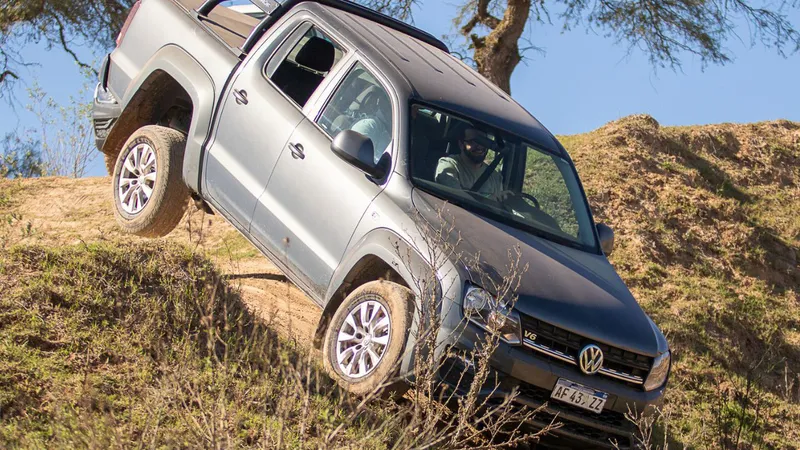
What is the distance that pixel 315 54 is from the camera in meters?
6.28

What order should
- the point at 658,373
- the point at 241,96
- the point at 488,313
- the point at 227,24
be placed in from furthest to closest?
the point at 227,24, the point at 241,96, the point at 658,373, the point at 488,313

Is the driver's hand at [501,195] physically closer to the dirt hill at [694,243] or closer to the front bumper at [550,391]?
the front bumper at [550,391]

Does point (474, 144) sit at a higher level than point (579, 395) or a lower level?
higher

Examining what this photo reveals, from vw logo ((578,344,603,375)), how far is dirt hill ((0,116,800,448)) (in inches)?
73.5

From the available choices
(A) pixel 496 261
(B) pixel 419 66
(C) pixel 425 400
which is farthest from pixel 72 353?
(B) pixel 419 66

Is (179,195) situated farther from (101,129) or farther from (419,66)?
(419,66)

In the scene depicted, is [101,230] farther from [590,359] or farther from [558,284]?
[590,359]

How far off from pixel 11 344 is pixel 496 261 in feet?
7.81

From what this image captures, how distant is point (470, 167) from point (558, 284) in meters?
1.11

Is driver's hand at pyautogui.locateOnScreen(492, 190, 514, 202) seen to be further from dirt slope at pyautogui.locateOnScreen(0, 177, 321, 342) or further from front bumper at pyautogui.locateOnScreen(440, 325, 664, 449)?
dirt slope at pyautogui.locateOnScreen(0, 177, 321, 342)

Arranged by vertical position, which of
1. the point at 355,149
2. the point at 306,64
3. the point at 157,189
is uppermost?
the point at 306,64

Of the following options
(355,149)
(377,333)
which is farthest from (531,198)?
(377,333)

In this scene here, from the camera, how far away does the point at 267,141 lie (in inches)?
235

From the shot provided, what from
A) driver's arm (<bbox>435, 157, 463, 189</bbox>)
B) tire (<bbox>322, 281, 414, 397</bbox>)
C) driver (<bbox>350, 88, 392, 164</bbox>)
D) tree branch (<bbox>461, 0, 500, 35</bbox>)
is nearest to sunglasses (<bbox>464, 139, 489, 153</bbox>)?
driver's arm (<bbox>435, 157, 463, 189</bbox>)
